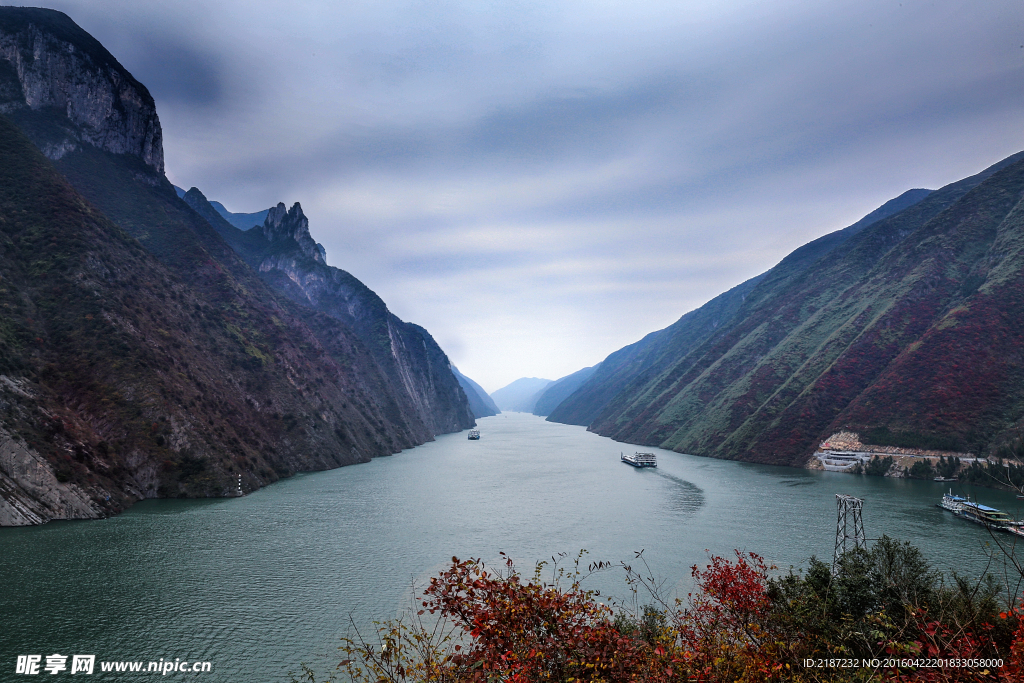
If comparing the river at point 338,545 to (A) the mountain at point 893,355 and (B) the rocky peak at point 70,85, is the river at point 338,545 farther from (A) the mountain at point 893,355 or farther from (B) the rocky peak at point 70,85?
(B) the rocky peak at point 70,85

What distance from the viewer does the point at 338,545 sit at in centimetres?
5150

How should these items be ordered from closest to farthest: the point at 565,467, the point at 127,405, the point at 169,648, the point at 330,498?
the point at 169,648 → the point at 127,405 → the point at 330,498 → the point at 565,467

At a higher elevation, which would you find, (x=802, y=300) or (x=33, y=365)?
(x=802, y=300)

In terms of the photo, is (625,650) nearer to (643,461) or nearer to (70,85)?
(643,461)

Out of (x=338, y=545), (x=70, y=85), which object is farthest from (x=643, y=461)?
(x=70, y=85)

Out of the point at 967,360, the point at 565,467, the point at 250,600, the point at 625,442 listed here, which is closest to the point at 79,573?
the point at 250,600

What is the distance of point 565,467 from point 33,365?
97811 millimetres

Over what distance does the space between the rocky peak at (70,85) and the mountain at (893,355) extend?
191 m

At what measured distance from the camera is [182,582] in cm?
3881

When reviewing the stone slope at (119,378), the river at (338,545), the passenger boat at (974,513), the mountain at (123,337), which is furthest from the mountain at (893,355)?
the stone slope at (119,378)

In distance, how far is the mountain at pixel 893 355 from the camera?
Answer: 92812 mm

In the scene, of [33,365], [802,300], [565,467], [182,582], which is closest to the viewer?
[182,582]

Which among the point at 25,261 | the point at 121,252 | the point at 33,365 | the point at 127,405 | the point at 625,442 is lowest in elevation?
the point at 625,442

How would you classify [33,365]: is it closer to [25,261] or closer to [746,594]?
[25,261]
